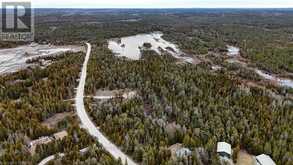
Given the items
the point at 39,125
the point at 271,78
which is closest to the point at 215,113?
the point at 39,125

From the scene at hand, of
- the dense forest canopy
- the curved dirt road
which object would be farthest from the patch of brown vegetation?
the curved dirt road

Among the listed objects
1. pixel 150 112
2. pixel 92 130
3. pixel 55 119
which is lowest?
pixel 55 119

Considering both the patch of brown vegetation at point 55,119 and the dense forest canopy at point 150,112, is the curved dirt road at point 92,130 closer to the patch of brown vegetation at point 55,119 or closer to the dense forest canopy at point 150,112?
the dense forest canopy at point 150,112

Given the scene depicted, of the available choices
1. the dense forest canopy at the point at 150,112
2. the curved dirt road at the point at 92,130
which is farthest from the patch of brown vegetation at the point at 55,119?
the curved dirt road at the point at 92,130

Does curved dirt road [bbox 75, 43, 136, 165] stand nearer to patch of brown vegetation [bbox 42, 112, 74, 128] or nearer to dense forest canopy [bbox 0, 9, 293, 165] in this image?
dense forest canopy [bbox 0, 9, 293, 165]

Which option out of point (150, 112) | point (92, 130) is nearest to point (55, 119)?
A: point (92, 130)

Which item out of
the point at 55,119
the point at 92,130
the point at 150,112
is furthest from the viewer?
the point at 150,112

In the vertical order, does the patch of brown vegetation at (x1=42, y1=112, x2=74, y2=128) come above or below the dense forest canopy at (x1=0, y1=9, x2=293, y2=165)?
below

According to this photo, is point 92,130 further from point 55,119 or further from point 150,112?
point 150,112

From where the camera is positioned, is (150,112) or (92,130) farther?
(150,112)

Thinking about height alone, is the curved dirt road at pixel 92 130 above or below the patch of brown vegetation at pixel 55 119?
above

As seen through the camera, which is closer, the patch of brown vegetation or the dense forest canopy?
the dense forest canopy
